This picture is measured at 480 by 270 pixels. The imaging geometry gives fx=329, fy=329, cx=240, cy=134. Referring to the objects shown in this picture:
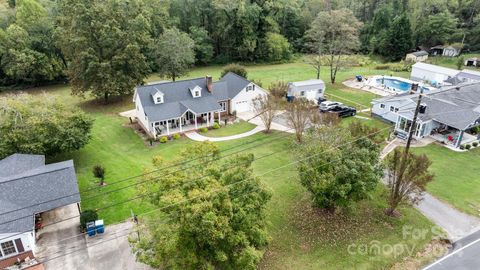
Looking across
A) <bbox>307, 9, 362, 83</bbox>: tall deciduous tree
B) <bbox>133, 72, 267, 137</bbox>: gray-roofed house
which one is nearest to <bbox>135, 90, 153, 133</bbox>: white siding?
<bbox>133, 72, 267, 137</bbox>: gray-roofed house

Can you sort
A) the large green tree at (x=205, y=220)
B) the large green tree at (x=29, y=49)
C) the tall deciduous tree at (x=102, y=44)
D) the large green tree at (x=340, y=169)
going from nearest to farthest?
1. the large green tree at (x=205, y=220)
2. the large green tree at (x=340, y=169)
3. the tall deciduous tree at (x=102, y=44)
4. the large green tree at (x=29, y=49)

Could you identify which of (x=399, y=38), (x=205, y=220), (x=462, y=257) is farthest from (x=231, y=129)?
(x=399, y=38)

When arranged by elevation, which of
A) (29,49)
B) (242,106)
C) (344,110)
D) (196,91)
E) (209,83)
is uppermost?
(29,49)

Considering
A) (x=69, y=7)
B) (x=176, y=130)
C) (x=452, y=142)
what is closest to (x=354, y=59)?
(x=452, y=142)

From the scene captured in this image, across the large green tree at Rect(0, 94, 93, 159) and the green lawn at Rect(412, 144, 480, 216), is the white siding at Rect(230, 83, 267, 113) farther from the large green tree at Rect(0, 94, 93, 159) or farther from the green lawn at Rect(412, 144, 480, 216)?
the green lawn at Rect(412, 144, 480, 216)


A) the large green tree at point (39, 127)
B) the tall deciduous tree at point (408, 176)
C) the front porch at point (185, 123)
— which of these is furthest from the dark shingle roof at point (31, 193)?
the tall deciduous tree at point (408, 176)

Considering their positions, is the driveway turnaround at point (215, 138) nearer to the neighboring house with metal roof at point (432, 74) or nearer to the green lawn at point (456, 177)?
the green lawn at point (456, 177)

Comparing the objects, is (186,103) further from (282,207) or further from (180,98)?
(282,207)
